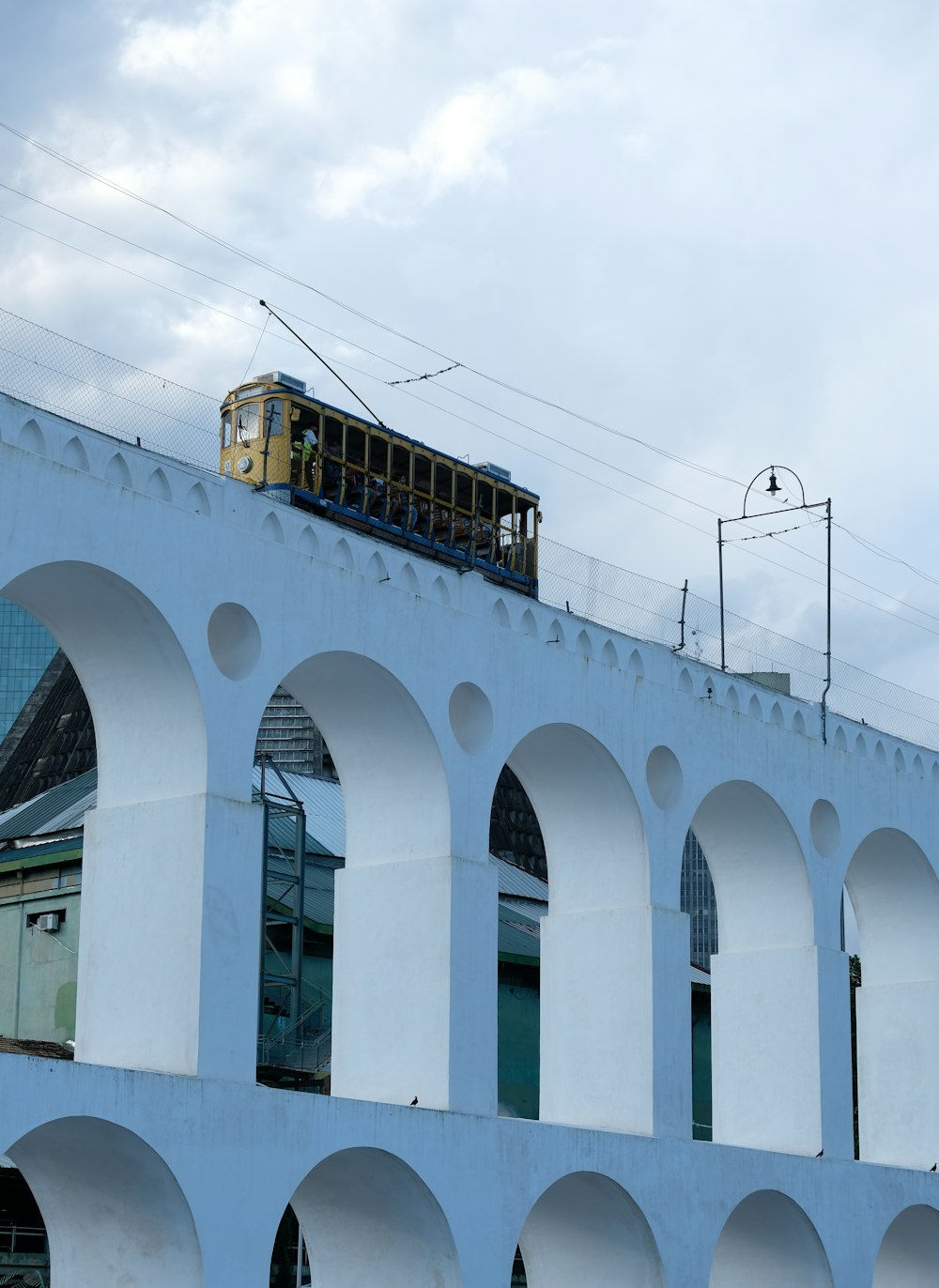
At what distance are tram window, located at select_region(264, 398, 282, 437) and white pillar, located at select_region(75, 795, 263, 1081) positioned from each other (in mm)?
11731

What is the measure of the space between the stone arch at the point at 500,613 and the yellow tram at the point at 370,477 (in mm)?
6512

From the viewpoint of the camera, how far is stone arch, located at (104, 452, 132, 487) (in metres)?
17.7

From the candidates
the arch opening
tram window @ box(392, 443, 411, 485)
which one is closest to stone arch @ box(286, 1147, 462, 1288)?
the arch opening

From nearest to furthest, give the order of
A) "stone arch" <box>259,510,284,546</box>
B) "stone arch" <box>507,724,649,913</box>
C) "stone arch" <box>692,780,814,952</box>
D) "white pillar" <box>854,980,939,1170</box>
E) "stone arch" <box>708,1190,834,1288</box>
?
"stone arch" <box>259,510,284,546</box> → "stone arch" <box>507,724,649,913</box> → "stone arch" <box>708,1190,834,1288</box> → "stone arch" <box>692,780,814,952</box> → "white pillar" <box>854,980,939,1170</box>

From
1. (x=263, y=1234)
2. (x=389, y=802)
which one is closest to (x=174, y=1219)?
(x=263, y=1234)

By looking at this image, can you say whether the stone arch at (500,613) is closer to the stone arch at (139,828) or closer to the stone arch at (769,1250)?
the stone arch at (139,828)

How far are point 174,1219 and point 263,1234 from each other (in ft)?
2.93

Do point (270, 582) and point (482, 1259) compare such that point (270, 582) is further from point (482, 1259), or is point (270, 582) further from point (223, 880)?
point (482, 1259)

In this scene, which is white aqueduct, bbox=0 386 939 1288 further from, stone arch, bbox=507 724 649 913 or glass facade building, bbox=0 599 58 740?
glass facade building, bbox=0 599 58 740

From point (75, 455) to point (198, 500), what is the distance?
148cm

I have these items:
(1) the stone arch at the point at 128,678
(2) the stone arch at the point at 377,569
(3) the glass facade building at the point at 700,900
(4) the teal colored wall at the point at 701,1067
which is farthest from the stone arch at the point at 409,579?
(3) the glass facade building at the point at 700,900

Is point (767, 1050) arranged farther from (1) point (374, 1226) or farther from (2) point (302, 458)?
(2) point (302, 458)

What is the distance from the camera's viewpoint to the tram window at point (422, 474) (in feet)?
101

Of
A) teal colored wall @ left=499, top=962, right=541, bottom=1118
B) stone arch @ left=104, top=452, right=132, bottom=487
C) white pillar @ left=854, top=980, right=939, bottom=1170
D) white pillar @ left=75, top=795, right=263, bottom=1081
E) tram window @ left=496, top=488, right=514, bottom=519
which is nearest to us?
white pillar @ left=75, top=795, right=263, bottom=1081
